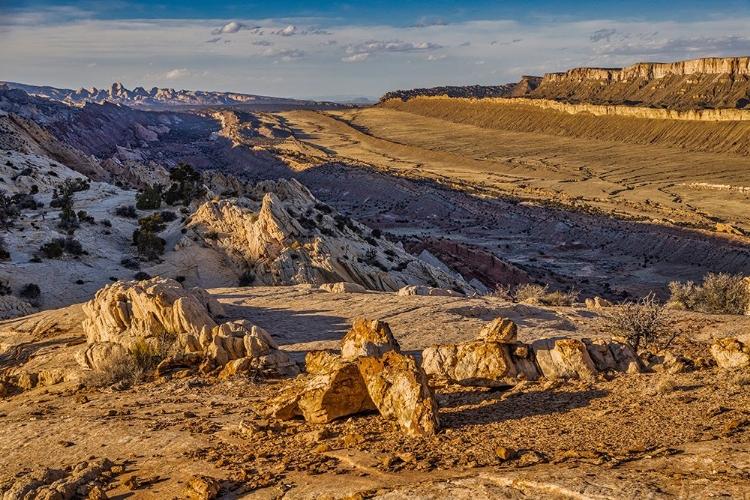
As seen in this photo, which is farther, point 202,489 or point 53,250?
point 53,250

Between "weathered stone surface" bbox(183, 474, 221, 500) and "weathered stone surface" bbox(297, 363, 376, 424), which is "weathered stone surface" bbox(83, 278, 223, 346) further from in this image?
"weathered stone surface" bbox(183, 474, 221, 500)

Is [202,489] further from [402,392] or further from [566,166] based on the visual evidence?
[566,166]

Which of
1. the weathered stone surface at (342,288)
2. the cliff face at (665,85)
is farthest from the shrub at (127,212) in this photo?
the cliff face at (665,85)

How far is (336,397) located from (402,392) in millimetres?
1092

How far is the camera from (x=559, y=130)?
140 meters

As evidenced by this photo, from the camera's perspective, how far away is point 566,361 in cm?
1171

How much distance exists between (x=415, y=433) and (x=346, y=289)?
44.1 feet

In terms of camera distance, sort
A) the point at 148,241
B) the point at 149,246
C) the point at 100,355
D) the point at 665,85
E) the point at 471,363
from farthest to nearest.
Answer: the point at 665,85 → the point at 148,241 → the point at 149,246 → the point at 100,355 → the point at 471,363

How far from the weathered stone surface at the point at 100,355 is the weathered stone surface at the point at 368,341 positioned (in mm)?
4962

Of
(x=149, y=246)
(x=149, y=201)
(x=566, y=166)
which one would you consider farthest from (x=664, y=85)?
(x=149, y=246)

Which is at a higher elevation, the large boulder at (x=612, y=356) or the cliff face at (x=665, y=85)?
the cliff face at (x=665, y=85)

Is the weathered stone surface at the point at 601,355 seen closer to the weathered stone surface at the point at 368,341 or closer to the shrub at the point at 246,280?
the weathered stone surface at the point at 368,341

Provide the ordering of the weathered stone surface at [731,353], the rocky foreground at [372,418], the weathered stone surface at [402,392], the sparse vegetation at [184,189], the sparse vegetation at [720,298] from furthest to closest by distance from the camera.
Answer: the sparse vegetation at [184,189] → the sparse vegetation at [720,298] → the weathered stone surface at [731,353] → the weathered stone surface at [402,392] → the rocky foreground at [372,418]

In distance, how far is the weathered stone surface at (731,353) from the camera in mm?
11242
